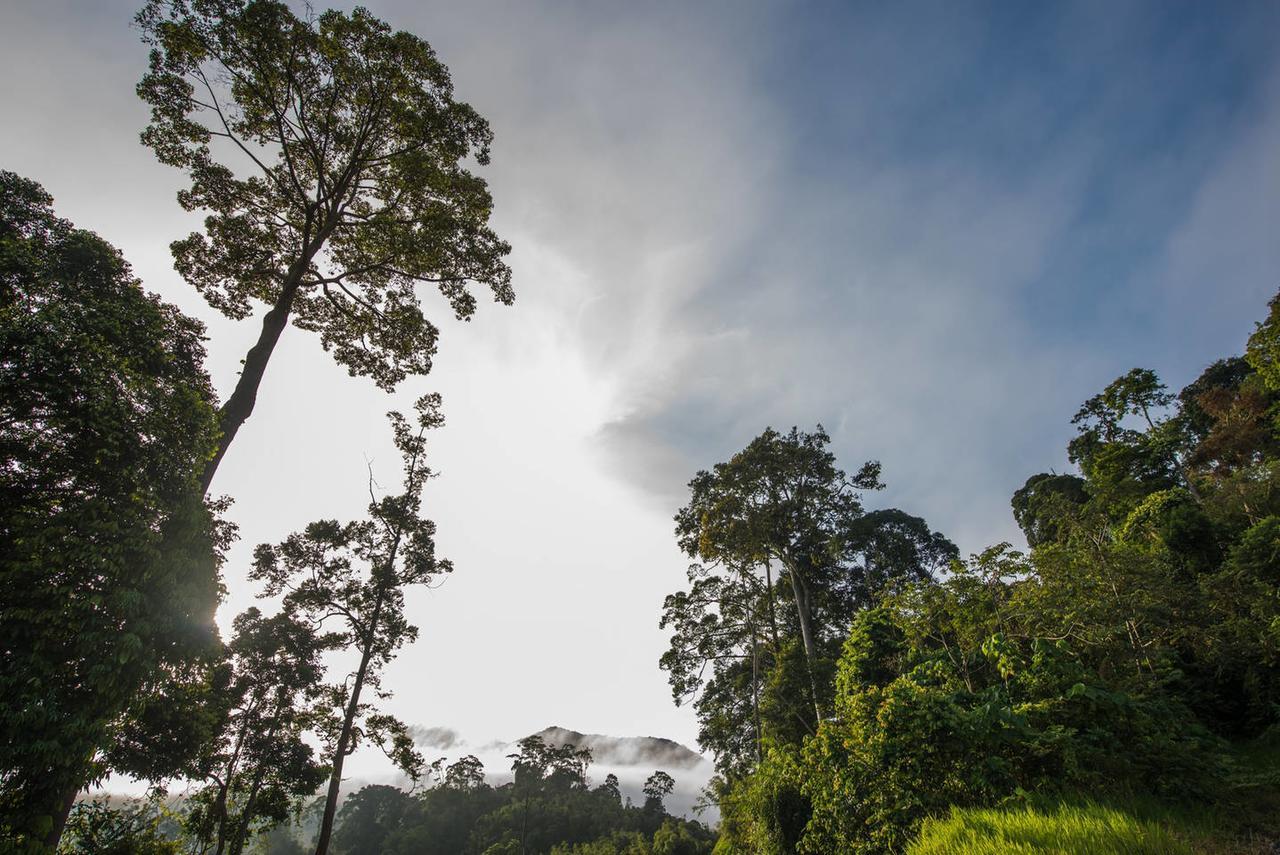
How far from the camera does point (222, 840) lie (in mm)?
16875

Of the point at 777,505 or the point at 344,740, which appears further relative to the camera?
the point at 777,505

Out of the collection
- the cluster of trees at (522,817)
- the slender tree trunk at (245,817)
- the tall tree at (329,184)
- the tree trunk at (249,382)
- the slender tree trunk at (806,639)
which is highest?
the tall tree at (329,184)

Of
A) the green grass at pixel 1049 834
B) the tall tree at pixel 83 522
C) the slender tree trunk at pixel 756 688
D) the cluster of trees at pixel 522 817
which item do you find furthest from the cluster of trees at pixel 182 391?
the cluster of trees at pixel 522 817

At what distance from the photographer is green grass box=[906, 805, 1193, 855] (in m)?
3.52

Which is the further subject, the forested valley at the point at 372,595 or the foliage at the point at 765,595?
the foliage at the point at 765,595

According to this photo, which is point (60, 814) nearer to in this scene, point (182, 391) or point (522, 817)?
point (182, 391)

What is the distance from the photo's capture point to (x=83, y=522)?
528 cm

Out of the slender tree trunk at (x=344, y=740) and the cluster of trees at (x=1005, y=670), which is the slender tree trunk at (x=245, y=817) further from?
the cluster of trees at (x=1005, y=670)

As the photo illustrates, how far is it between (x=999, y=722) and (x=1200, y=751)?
6.44 feet

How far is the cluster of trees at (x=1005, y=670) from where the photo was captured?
505cm

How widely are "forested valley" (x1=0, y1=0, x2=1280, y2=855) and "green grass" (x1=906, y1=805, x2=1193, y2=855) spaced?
0.10ft

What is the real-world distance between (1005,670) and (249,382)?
39.8 feet

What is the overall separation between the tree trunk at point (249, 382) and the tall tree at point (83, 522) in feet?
2.62

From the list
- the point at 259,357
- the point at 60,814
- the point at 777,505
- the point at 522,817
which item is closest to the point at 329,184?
the point at 259,357
